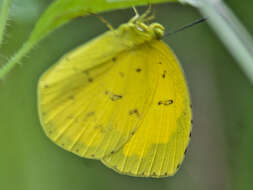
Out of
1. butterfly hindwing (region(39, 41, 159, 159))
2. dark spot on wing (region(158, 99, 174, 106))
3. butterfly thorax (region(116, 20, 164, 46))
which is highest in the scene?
butterfly thorax (region(116, 20, 164, 46))

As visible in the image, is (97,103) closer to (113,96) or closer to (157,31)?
(113,96)

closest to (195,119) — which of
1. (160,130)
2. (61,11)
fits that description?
(160,130)

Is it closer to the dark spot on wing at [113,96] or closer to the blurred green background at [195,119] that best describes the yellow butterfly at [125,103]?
the dark spot on wing at [113,96]

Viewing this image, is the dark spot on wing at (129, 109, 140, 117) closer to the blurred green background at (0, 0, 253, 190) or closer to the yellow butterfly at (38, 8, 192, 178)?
the yellow butterfly at (38, 8, 192, 178)

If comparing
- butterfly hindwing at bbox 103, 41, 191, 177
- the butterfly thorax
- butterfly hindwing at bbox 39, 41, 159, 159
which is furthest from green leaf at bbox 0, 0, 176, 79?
butterfly hindwing at bbox 103, 41, 191, 177

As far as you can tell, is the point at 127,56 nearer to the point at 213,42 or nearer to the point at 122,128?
the point at 122,128

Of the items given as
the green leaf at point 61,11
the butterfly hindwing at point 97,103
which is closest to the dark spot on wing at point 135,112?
the butterfly hindwing at point 97,103

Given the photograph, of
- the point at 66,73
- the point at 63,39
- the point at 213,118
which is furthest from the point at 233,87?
the point at 66,73
